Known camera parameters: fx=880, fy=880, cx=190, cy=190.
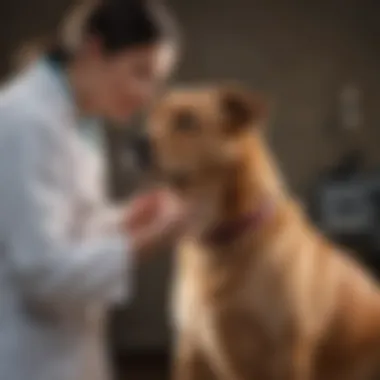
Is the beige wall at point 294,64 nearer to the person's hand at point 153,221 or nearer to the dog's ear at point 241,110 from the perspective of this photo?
the dog's ear at point 241,110

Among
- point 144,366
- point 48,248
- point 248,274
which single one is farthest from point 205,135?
point 144,366

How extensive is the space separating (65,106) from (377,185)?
2351 mm

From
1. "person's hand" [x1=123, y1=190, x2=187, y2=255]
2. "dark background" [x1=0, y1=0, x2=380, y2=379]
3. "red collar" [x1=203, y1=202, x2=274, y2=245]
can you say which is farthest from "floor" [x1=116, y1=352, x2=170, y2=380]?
"person's hand" [x1=123, y1=190, x2=187, y2=255]

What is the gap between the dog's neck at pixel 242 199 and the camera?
1658mm

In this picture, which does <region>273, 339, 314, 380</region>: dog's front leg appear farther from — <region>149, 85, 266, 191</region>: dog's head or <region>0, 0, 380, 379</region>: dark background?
<region>0, 0, 380, 379</region>: dark background

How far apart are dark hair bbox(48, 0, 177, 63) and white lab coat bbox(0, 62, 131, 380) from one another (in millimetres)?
97

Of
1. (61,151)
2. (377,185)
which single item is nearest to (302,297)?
(61,151)

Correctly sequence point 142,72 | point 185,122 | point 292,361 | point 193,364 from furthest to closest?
point 185,122
point 193,364
point 292,361
point 142,72

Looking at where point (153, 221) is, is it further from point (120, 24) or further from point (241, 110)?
point (241, 110)

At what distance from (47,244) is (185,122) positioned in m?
0.65

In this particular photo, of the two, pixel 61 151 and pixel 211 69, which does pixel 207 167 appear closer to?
pixel 61 151

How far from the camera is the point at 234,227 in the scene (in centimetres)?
166

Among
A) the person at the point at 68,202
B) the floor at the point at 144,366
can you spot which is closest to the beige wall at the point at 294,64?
the floor at the point at 144,366

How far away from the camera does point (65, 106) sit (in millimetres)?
1296
